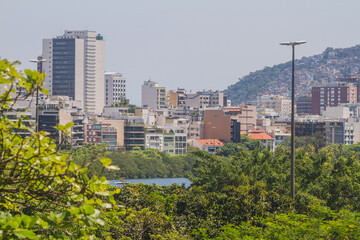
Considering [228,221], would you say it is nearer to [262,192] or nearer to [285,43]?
[262,192]

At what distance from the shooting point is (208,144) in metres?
150

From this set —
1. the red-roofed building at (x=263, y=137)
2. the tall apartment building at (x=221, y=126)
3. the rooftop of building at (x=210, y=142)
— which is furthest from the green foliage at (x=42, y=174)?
the red-roofed building at (x=263, y=137)

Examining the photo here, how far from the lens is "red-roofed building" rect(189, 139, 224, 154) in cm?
14838

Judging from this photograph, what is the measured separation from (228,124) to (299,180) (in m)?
121

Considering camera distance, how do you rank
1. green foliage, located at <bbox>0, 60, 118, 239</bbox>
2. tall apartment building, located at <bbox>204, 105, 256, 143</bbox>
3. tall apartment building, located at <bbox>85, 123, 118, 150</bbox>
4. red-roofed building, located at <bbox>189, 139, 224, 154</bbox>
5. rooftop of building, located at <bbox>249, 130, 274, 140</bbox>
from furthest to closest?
rooftop of building, located at <bbox>249, 130, 274, 140</bbox>, tall apartment building, located at <bbox>204, 105, 256, 143</bbox>, red-roofed building, located at <bbox>189, 139, 224, 154</bbox>, tall apartment building, located at <bbox>85, 123, 118, 150</bbox>, green foliage, located at <bbox>0, 60, 118, 239</bbox>

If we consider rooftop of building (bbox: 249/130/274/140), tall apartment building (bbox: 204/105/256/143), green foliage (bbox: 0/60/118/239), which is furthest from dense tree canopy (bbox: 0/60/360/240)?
rooftop of building (bbox: 249/130/274/140)

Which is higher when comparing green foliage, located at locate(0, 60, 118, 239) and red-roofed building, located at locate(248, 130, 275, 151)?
green foliage, located at locate(0, 60, 118, 239)

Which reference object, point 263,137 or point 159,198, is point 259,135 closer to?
point 263,137

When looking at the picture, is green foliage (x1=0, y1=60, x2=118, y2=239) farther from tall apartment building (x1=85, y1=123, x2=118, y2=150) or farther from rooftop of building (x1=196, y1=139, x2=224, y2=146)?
rooftop of building (x1=196, y1=139, x2=224, y2=146)

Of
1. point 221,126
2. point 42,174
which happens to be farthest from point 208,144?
point 42,174

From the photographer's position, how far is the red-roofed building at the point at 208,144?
14838cm

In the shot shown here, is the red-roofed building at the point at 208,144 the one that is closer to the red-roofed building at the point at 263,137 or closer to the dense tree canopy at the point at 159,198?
the red-roofed building at the point at 263,137

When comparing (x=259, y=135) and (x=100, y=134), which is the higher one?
(x=100, y=134)

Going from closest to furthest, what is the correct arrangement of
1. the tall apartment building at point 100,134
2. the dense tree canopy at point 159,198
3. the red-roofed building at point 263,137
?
1. the dense tree canopy at point 159,198
2. the tall apartment building at point 100,134
3. the red-roofed building at point 263,137
